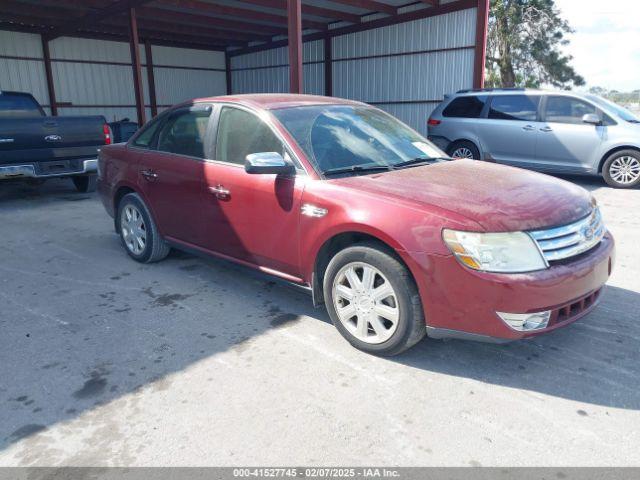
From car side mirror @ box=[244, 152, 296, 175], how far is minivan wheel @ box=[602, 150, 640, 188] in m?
7.80

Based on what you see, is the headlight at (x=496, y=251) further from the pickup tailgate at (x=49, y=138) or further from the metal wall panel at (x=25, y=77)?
the metal wall panel at (x=25, y=77)

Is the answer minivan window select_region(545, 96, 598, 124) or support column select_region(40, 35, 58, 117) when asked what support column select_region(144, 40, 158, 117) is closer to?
support column select_region(40, 35, 58, 117)

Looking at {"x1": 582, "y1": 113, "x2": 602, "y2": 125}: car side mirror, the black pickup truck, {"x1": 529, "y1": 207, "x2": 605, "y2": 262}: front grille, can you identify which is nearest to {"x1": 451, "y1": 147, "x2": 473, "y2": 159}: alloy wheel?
{"x1": 582, "y1": 113, "x2": 602, "y2": 125}: car side mirror

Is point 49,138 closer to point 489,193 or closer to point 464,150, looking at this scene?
point 489,193

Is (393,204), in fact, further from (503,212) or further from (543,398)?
(543,398)

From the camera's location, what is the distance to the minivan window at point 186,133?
14.6 feet

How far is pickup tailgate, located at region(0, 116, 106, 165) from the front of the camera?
7.66 m

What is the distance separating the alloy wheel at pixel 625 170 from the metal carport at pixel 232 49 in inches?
197

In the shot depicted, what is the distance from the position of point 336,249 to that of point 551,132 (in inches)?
296

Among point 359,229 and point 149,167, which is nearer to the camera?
point 359,229

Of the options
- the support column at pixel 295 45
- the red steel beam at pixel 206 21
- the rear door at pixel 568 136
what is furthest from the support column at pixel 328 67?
the rear door at pixel 568 136

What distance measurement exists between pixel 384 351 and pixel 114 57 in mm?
19072

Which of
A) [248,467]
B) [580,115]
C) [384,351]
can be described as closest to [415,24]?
[580,115]

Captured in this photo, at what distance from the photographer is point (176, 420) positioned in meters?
2.66
